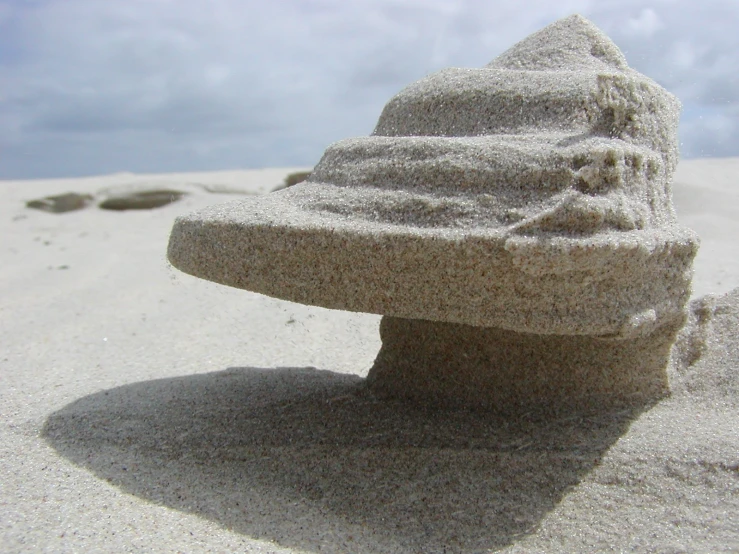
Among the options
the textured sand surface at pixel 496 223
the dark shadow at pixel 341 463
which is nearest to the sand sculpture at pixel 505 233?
the textured sand surface at pixel 496 223

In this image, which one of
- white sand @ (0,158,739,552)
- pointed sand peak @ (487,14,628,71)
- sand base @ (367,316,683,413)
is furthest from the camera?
pointed sand peak @ (487,14,628,71)

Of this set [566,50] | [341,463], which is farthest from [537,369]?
[566,50]

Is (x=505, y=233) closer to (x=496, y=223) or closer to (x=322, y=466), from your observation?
(x=496, y=223)

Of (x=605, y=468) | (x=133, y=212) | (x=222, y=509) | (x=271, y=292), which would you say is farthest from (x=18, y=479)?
(x=133, y=212)

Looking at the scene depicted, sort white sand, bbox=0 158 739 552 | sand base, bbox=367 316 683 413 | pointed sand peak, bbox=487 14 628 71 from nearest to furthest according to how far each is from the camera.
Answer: white sand, bbox=0 158 739 552 → sand base, bbox=367 316 683 413 → pointed sand peak, bbox=487 14 628 71

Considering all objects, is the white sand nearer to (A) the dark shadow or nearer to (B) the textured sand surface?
(A) the dark shadow

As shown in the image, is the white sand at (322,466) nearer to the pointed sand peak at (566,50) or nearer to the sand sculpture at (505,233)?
the sand sculpture at (505,233)

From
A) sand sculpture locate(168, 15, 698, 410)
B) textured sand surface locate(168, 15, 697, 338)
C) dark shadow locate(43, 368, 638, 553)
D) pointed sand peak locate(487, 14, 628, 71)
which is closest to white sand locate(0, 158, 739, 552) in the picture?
dark shadow locate(43, 368, 638, 553)
